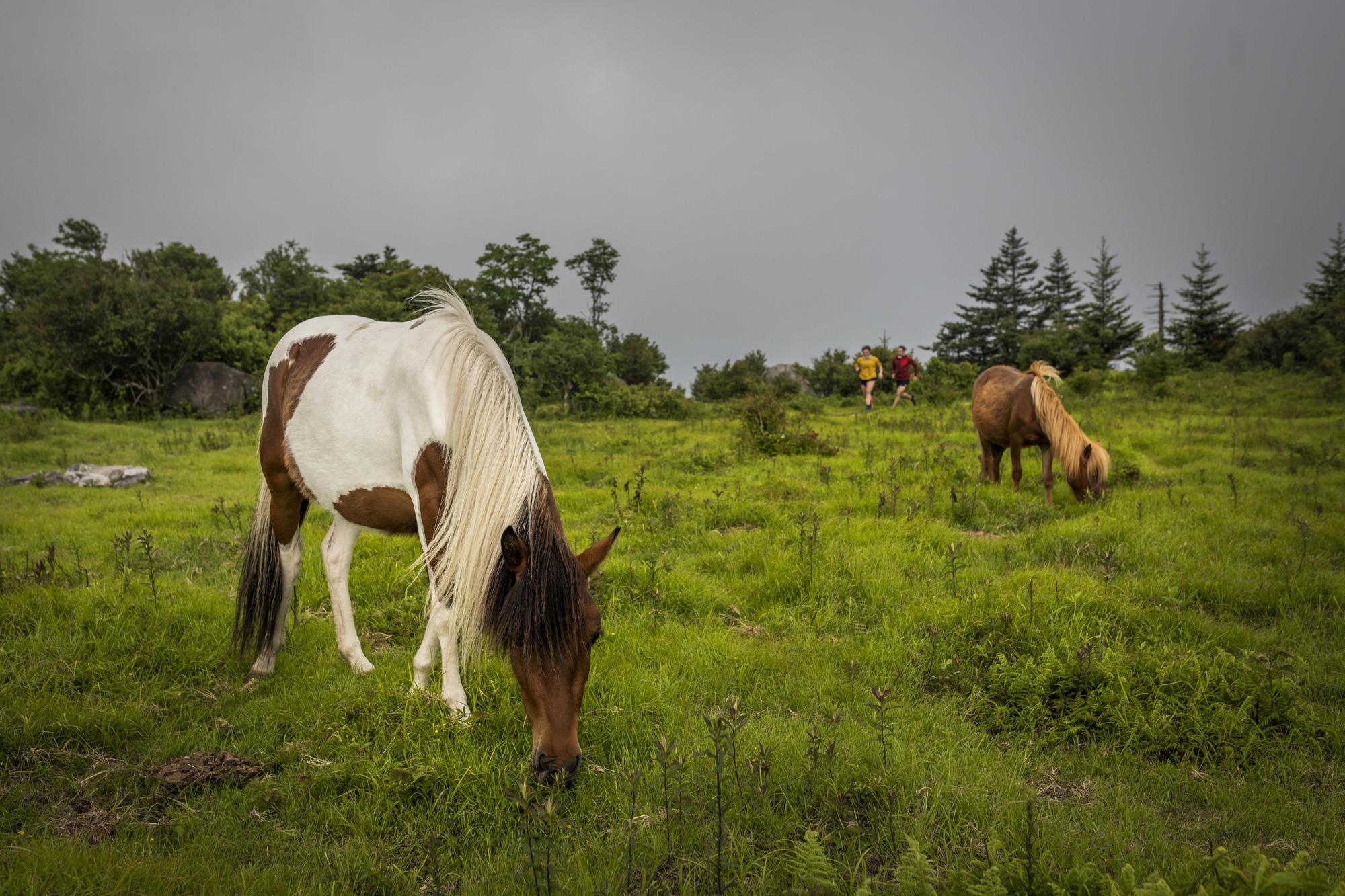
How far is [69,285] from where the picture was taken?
65.4ft

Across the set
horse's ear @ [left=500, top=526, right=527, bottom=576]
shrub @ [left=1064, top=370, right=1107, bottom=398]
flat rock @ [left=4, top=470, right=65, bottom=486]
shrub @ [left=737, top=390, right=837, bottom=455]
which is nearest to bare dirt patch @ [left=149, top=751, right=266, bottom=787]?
horse's ear @ [left=500, top=526, right=527, bottom=576]

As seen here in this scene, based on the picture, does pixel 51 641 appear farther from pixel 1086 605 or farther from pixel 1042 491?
pixel 1042 491

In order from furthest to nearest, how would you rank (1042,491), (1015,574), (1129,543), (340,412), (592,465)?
(592,465) → (1042,491) → (1129,543) → (1015,574) → (340,412)

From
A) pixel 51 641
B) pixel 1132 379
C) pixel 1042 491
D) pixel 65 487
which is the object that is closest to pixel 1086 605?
pixel 1042 491

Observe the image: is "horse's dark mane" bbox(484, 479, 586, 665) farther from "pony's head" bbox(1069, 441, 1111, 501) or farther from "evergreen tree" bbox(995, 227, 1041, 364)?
"evergreen tree" bbox(995, 227, 1041, 364)

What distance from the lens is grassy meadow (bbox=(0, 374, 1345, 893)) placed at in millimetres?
2297

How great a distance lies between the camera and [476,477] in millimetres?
3062

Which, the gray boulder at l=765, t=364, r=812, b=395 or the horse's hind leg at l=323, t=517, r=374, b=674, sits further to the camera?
the gray boulder at l=765, t=364, r=812, b=395

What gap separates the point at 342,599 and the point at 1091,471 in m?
7.90

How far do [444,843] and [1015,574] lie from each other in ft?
14.5

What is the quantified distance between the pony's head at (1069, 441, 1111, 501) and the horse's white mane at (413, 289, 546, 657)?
6980mm

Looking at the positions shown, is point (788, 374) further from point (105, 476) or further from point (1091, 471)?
point (105, 476)

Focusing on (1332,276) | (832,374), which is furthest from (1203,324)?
(832,374)

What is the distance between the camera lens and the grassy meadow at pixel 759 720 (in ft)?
7.54
